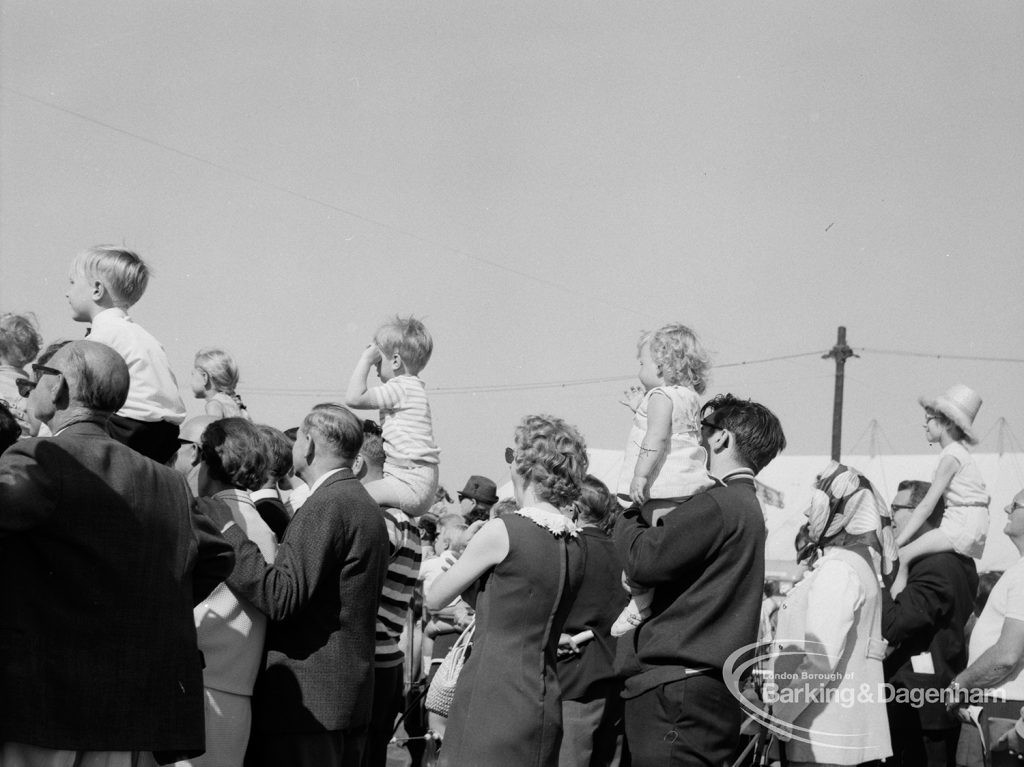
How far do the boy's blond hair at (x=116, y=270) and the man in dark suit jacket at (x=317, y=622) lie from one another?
984 millimetres

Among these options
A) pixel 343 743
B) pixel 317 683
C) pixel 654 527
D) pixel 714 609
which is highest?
pixel 654 527

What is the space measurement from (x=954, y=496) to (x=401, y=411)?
11.9ft

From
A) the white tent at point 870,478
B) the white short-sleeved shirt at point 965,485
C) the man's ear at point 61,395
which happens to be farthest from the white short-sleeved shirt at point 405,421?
the white tent at point 870,478

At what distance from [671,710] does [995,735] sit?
6.42ft

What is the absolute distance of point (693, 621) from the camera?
14.4ft

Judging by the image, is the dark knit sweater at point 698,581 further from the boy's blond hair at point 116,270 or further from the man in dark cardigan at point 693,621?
the boy's blond hair at point 116,270

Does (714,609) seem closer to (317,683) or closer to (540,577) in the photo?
(540,577)

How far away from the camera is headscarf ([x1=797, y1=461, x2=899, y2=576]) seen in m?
5.19

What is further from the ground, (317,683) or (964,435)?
(964,435)

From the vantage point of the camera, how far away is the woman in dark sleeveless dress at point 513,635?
4.29 metres

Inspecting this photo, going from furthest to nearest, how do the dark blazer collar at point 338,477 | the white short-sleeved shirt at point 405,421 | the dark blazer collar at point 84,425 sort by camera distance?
the white short-sleeved shirt at point 405,421 → the dark blazer collar at point 338,477 → the dark blazer collar at point 84,425

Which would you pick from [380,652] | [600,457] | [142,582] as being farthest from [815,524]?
[600,457]

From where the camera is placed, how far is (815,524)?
17.3 ft

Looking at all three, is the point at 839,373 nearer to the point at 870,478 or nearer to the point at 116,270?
the point at 870,478
